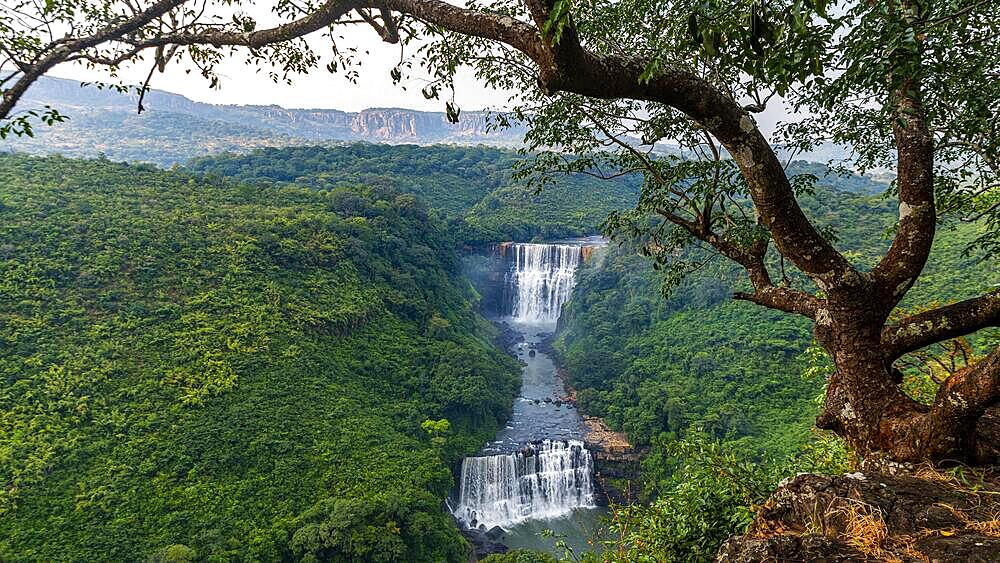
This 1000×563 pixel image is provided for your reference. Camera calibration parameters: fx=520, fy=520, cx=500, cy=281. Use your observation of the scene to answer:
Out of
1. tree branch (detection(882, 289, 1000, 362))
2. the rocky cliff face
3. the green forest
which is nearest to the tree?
tree branch (detection(882, 289, 1000, 362))

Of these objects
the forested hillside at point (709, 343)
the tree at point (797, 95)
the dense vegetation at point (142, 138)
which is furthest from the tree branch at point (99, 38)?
the dense vegetation at point (142, 138)

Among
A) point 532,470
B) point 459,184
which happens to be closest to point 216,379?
point 532,470

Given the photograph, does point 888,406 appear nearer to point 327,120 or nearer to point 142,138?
point 142,138

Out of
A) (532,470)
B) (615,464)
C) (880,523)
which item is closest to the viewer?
(880,523)

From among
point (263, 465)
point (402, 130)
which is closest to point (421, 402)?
point (263, 465)

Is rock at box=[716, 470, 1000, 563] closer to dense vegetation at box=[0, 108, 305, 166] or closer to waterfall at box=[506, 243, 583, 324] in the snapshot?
waterfall at box=[506, 243, 583, 324]
